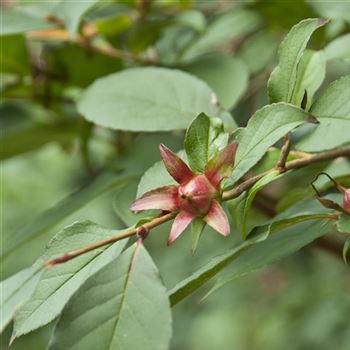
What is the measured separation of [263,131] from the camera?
649 millimetres

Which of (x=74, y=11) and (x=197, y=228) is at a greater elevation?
(x=74, y=11)

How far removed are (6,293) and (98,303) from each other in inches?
4.9

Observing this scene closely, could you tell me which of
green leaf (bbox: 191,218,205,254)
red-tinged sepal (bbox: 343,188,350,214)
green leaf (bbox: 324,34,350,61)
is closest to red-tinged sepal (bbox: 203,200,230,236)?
green leaf (bbox: 191,218,205,254)

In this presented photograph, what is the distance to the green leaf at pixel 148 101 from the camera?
2.92ft

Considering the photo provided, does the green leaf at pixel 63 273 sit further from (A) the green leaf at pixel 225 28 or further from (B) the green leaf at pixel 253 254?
(A) the green leaf at pixel 225 28

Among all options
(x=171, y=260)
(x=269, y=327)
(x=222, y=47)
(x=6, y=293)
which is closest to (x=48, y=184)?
(x=171, y=260)

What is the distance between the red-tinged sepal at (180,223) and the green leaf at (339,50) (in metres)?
0.38

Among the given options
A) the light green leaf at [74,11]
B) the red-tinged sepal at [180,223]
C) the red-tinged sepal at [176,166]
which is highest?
the light green leaf at [74,11]

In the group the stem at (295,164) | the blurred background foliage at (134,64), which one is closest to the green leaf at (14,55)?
the blurred background foliage at (134,64)

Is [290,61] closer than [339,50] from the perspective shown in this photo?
Yes

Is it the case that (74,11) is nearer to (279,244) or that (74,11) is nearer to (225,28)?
(225,28)

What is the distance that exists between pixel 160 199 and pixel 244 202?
3.1 inches

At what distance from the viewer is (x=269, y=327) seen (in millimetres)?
2139

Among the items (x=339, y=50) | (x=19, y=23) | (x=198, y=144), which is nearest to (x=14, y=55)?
(x=19, y=23)
